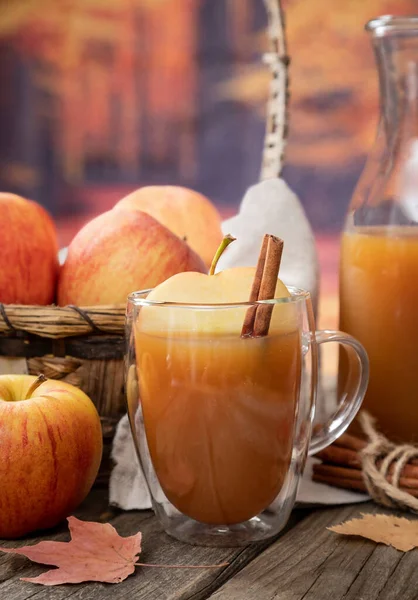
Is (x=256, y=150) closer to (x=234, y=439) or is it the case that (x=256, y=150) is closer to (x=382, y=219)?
(x=382, y=219)

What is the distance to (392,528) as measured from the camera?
2.94 ft

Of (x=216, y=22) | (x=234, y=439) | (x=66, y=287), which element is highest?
(x=216, y=22)

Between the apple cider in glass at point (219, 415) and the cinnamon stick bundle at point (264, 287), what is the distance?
0.5 inches

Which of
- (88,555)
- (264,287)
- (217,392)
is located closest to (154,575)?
(88,555)

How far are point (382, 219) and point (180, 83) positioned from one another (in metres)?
2.59

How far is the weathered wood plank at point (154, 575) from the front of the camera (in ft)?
2.50

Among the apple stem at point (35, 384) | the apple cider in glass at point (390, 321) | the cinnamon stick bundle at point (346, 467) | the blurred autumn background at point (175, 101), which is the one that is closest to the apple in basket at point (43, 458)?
the apple stem at point (35, 384)

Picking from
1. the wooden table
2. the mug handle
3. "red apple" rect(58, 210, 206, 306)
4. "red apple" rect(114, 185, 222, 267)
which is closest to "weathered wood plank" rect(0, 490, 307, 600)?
the wooden table

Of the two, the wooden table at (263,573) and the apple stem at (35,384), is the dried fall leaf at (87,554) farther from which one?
the apple stem at (35,384)

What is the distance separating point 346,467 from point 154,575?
0.32 meters

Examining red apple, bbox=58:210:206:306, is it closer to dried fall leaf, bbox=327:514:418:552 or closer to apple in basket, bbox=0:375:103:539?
apple in basket, bbox=0:375:103:539

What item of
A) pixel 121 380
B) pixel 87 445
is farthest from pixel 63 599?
pixel 121 380

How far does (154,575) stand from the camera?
804mm

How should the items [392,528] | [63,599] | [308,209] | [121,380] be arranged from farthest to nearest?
[308,209]
[121,380]
[392,528]
[63,599]
